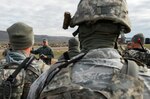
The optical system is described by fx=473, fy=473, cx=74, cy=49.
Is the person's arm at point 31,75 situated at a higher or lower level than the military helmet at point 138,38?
higher

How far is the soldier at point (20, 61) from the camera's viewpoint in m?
5.05

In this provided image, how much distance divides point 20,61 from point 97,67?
2124 mm

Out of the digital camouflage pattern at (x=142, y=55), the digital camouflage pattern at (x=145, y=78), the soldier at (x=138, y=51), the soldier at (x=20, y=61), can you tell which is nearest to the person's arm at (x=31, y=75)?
the soldier at (x=20, y=61)

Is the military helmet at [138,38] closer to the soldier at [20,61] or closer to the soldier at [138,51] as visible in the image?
the soldier at [138,51]

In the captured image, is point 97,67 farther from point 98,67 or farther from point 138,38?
point 138,38

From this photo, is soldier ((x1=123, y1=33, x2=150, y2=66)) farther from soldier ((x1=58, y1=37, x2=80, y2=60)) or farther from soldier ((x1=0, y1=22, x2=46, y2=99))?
soldier ((x1=0, y1=22, x2=46, y2=99))

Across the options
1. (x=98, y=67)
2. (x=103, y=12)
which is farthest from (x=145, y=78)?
(x=103, y=12)

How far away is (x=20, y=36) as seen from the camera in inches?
215

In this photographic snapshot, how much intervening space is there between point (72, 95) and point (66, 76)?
166 mm

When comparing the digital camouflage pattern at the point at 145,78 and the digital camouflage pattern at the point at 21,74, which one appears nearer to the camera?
the digital camouflage pattern at the point at 145,78

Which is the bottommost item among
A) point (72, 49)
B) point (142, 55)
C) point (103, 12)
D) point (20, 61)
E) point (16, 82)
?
point (142, 55)

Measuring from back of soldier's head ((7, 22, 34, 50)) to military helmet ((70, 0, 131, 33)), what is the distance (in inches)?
82.5

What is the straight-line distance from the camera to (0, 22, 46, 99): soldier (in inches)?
199

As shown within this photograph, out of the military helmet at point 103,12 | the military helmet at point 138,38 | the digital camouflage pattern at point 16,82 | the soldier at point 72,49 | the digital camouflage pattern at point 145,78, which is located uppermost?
the military helmet at point 103,12
